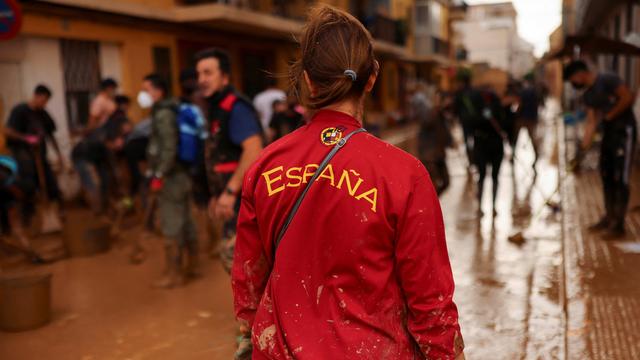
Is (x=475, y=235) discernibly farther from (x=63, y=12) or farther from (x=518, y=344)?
(x=63, y=12)

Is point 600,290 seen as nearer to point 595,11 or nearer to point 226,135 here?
point 226,135

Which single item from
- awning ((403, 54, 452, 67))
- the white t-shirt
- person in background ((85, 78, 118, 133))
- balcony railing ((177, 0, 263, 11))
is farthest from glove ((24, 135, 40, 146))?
awning ((403, 54, 452, 67))

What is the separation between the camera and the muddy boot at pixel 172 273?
18.0 ft

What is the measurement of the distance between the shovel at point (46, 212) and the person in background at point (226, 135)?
3.98 m

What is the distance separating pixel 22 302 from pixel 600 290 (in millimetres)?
4524

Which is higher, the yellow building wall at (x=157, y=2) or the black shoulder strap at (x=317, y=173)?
the yellow building wall at (x=157, y=2)

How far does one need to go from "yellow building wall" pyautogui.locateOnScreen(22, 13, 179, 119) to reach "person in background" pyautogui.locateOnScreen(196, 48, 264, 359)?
19.9ft

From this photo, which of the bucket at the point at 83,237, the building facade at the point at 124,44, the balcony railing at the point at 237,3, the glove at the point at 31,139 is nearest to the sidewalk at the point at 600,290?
the building facade at the point at 124,44

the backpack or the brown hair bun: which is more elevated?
the brown hair bun

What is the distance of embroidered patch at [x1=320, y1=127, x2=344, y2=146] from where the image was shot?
1.57 meters

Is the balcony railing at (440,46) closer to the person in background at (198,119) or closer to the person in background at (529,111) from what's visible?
the person in background at (529,111)

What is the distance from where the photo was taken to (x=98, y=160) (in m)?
8.57

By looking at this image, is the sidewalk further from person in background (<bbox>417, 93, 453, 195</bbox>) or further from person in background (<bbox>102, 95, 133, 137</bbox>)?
person in background (<bbox>102, 95, 133, 137</bbox>)

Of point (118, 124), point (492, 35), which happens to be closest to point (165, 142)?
point (118, 124)
